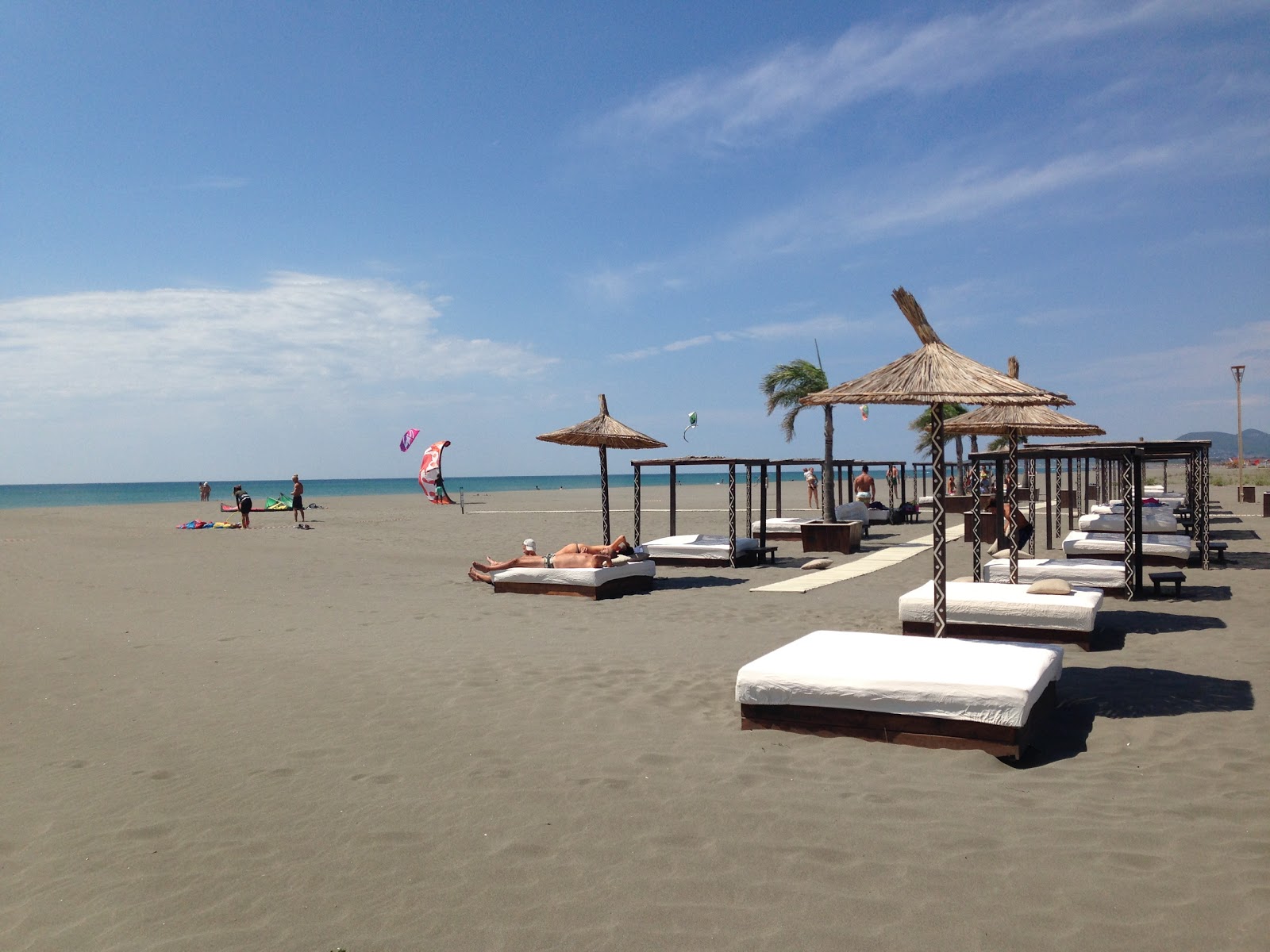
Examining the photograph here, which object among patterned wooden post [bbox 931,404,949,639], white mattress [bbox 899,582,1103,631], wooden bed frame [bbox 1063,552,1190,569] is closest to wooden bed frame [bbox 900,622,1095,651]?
white mattress [bbox 899,582,1103,631]

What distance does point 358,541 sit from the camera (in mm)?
22562

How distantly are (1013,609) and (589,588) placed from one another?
5.22m

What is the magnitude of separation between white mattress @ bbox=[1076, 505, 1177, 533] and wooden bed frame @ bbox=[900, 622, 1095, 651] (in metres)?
8.98

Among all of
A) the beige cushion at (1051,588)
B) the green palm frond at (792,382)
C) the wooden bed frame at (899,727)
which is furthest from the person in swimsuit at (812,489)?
the wooden bed frame at (899,727)

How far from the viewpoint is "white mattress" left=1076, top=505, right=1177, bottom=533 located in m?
16.2

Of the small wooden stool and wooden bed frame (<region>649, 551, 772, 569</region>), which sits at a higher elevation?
the small wooden stool

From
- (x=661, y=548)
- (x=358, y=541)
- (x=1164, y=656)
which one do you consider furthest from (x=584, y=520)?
(x=1164, y=656)

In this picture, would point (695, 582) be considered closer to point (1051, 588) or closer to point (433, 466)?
point (1051, 588)

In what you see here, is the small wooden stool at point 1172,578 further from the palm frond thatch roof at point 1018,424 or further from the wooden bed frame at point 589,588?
the wooden bed frame at point 589,588

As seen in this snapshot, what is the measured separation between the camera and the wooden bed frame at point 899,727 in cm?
506

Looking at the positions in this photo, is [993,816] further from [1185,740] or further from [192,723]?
[192,723]

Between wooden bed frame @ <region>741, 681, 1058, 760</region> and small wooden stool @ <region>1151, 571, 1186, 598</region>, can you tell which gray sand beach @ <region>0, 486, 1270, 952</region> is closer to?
wooden bed frame @ <region>741, 681, 1058, 760</region>

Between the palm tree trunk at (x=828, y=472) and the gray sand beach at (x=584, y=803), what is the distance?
10188 millimetres

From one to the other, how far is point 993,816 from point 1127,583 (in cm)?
804
